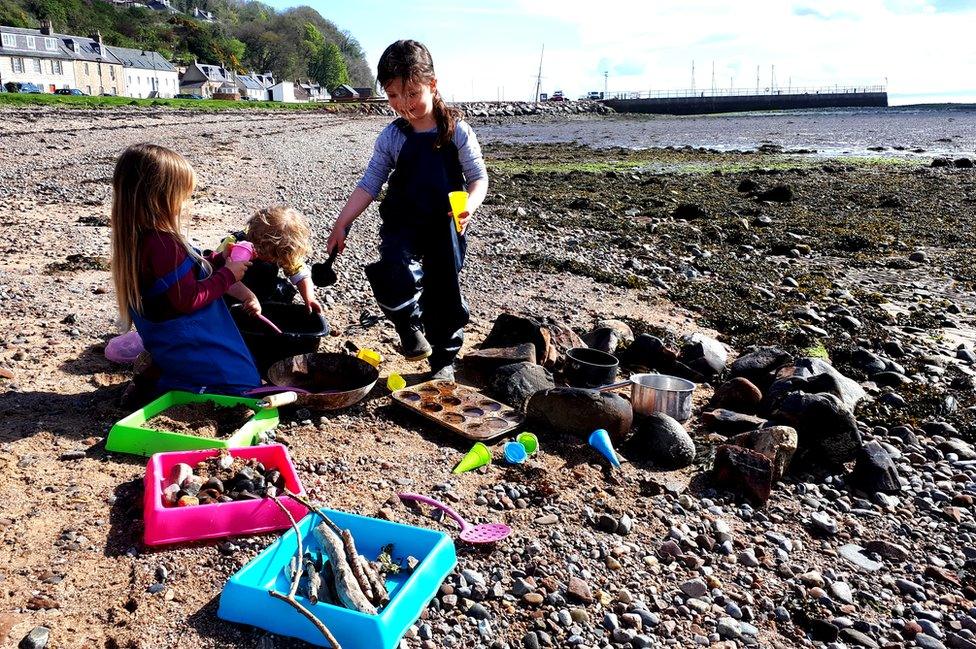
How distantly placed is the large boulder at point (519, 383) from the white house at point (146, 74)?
94829mm

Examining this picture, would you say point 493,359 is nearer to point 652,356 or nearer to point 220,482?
point 652,356

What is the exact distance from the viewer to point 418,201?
498cm

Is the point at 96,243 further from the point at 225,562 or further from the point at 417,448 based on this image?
the point at 225,562

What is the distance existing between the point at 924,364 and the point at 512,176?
1436cm

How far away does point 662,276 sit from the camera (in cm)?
918

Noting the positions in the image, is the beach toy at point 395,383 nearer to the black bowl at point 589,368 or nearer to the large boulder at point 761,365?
the black bowl at point 589,368

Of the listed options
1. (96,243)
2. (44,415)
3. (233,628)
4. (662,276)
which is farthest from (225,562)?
(662,276)

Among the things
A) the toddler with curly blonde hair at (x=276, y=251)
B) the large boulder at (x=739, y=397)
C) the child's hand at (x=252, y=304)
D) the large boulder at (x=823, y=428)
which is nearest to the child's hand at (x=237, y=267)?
the child's hand at (x=252, y=304)

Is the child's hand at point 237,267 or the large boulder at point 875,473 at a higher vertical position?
the child's hand at point 237,267

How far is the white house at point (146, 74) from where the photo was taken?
297 ft

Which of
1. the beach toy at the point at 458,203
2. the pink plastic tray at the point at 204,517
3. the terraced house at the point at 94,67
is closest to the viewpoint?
the pink plastic tray at the point at 204,517

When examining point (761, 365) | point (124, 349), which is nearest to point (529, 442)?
point (761, 365)

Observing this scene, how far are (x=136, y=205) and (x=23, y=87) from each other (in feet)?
264

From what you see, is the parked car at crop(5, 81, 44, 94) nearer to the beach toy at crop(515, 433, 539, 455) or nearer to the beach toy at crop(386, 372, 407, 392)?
the beach toy at crop(386, 372, 407, 392)
